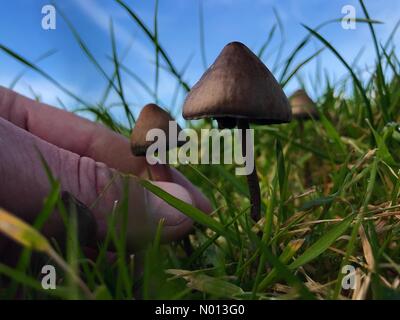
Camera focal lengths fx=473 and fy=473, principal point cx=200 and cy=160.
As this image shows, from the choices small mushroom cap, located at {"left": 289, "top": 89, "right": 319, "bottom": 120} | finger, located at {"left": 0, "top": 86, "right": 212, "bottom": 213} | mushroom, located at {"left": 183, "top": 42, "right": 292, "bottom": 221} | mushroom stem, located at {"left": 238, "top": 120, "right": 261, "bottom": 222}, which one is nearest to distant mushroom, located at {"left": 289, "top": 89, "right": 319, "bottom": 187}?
small mushroom cap, located at {"left": 289, "top": 89, "right": 319, "bottom": 120}

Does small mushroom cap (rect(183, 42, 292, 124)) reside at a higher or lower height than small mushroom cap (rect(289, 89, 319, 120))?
lower

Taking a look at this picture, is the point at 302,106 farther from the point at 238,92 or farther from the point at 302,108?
the point at 238,92

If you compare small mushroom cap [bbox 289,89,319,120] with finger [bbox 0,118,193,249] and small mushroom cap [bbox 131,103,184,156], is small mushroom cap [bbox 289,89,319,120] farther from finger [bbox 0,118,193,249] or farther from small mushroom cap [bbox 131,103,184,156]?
finger [bbox 0,118,193,249]

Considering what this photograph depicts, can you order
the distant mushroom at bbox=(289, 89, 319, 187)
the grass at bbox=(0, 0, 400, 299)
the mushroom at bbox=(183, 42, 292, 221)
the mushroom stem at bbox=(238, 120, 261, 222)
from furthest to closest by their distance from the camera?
the distant mushroom at bbox=(289, 89, 319, 187) → the mushroom stem at bbox=(238, 120, 261, 222) → the mushroom at bbox=(183, 42, 292, 221) → the grass at bbox=(0, 0, 400, 299)

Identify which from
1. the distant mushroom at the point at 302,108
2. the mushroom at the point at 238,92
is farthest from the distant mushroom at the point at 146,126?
the distant mushroom at the point at 302,108

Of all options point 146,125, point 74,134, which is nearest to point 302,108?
point 146,125

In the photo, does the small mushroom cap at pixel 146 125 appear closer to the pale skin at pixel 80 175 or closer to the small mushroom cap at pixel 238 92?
the pale skin at pixel 80 175
